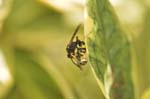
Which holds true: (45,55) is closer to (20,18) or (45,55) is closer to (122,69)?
(20,18)

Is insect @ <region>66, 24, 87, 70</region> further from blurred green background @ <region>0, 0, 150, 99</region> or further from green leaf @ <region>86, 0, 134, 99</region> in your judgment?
green leaf @ <region>86, 0, 134, 99</region>

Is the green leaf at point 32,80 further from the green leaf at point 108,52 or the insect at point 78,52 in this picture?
the green leaf at point 108,52

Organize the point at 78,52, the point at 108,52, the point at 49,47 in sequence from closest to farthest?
1. the point at 108,52
2. the point at 78,52
3. the point at 49,47

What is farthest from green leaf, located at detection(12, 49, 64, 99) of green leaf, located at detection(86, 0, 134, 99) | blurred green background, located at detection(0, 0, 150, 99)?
green leaf, located at detection(86, 0, 134, 99)

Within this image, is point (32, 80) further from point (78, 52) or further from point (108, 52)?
point (108, 52)

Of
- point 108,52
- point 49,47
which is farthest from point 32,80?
point 108,52

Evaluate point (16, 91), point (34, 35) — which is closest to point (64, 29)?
point (34, 35)

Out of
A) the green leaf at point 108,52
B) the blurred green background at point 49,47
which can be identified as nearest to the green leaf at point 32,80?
the blurred green background at point 49,47
